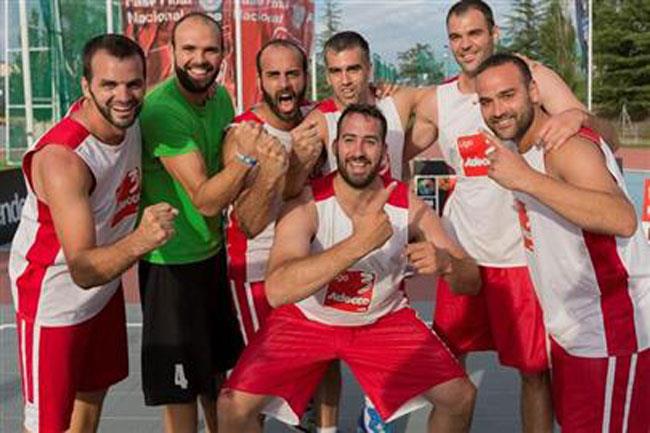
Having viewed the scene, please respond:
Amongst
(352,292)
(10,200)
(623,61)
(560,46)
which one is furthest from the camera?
(623,61)

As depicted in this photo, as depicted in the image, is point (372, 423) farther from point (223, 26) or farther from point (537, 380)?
point (223, 26)

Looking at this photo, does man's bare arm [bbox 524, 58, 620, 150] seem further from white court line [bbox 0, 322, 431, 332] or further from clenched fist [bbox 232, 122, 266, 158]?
white court line [bbox 0, 322, 431, 332]

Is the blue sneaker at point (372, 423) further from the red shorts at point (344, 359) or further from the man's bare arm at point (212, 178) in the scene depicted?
the man's bare arm at point (212, 178)

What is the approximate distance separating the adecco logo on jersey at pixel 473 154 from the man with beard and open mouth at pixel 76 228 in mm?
1555

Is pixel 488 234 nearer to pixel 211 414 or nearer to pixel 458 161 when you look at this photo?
pixel 458 161

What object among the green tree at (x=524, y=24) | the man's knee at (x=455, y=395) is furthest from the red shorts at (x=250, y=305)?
the green tree at (x=524, y=24)

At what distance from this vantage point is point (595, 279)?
325 cm

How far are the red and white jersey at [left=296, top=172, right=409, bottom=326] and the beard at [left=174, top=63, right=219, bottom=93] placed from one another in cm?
68

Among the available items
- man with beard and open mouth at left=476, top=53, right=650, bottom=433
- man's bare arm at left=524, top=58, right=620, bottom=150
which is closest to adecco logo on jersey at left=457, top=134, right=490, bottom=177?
man's bare arm at left=524, top=58, right=620, bottom=150

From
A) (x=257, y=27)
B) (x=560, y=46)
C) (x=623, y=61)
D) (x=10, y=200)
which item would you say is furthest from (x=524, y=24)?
(x=10, y=200)

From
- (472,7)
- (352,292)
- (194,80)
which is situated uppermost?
(472,7)

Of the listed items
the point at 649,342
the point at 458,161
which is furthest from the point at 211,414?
the point at 649,342

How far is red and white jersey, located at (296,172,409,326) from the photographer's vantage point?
3.73m

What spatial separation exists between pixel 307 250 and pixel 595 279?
1173 mm
